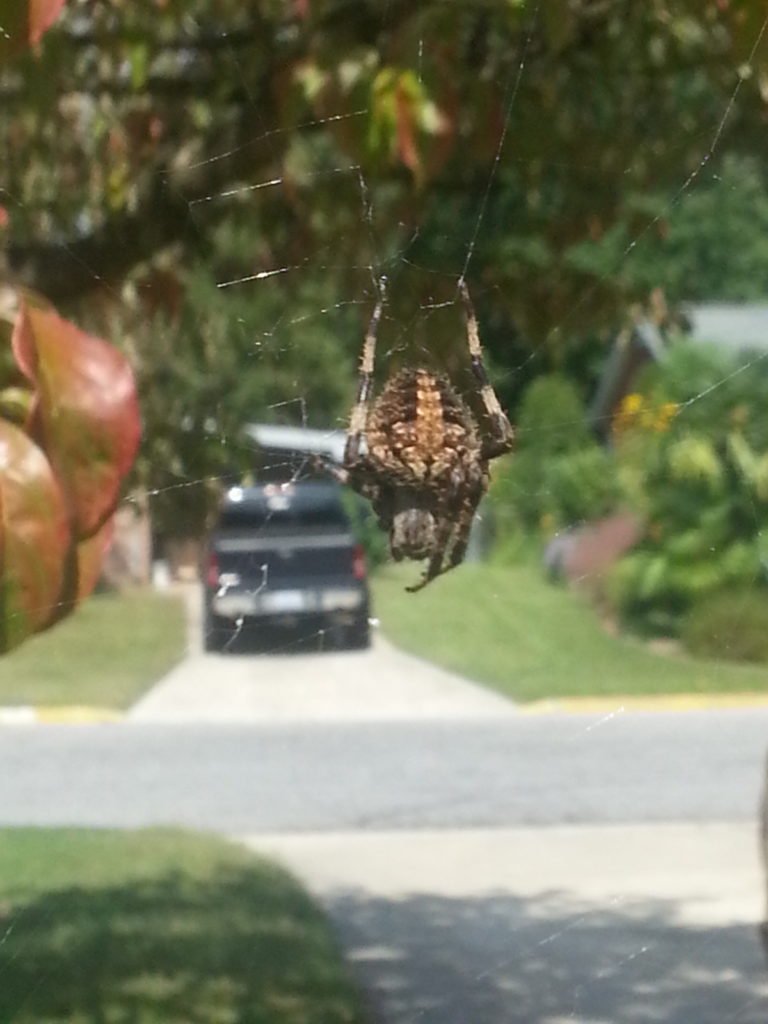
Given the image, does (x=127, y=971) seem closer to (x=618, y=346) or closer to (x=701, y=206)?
(x=618, y=346)

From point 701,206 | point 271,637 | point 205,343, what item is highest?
point 701,206

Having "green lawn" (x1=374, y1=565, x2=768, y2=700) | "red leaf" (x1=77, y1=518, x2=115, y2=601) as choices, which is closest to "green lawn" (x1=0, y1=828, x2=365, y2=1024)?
"green lawn" (x1=374, y1=565, x2=768, y2=700)

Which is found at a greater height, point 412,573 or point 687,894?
point 412,573

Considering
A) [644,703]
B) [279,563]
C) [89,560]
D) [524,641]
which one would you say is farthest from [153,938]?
[89,560]

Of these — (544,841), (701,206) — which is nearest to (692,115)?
(701,206)

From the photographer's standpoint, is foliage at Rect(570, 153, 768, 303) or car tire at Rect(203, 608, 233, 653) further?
foliage at Rect(570, 153, 768, 303)

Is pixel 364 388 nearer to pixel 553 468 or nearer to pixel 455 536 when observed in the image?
pixel 455 536

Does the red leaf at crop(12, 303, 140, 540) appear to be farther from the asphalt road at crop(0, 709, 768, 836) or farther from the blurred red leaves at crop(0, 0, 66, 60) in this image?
the asphalt road at crop(0, 709, 768, 836)
